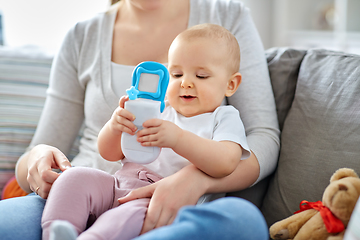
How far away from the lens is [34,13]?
2789 mm

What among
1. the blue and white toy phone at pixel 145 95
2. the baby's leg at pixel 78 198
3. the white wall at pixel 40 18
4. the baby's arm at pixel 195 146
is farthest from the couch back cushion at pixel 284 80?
the white wall at pixel 40 18

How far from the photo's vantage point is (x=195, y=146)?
2.58 ft

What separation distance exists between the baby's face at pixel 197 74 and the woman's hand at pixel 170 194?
6.8 inches

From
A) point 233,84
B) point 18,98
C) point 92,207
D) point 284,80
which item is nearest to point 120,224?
point 92,207

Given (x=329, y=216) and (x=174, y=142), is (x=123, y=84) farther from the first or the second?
(x=329, y=216)

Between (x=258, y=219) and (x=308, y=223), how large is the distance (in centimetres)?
21

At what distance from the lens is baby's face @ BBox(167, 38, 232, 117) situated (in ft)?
2.94

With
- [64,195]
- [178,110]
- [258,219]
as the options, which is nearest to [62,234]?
[64,195]

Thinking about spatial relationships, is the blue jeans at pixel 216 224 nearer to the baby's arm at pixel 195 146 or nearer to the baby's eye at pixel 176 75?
the baby's arm at pixel 195 146

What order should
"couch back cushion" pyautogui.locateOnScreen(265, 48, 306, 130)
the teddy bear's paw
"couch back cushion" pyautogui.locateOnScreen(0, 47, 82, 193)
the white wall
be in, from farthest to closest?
the white wall
"couch back cushion" pyautogui.locateOnScreen(0, 47, 82, 193)
"couch back cushion" pyautogui.locateOnScreen(265, 48, 306, 130)
the teddy bear's paw

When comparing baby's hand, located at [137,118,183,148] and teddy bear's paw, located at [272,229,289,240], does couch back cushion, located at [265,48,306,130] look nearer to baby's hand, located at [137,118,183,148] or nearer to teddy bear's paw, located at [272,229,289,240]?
teddy bear's paw, located at [272,229,289,240]

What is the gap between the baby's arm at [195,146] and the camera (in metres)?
0.75

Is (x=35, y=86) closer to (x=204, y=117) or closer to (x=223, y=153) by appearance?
(x=204, y=117)

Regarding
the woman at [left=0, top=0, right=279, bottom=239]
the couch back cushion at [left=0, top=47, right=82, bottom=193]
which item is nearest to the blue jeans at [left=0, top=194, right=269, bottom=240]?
the woman at [left=0, top=0, right=279, bottom=239]
